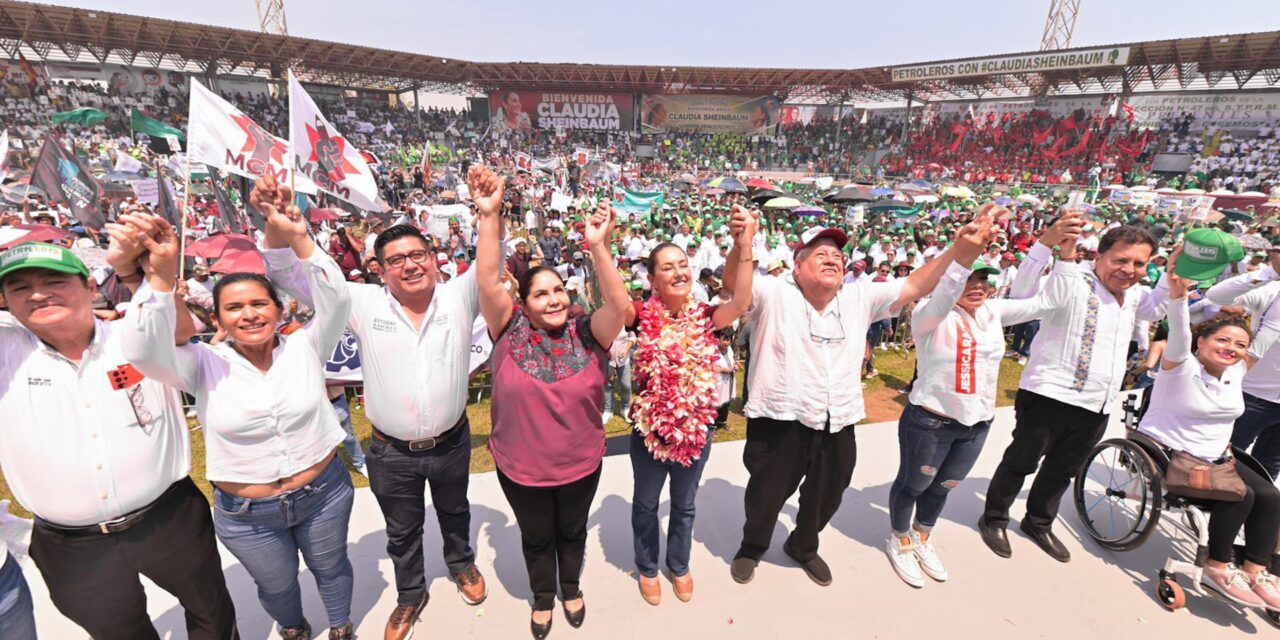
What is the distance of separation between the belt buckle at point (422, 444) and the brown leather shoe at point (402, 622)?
0.89 meters

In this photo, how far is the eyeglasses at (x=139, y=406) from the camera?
1.89m

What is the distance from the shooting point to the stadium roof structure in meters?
24.1

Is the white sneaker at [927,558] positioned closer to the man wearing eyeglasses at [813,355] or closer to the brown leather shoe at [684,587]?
the man wearing eyeglasses at [813,355]

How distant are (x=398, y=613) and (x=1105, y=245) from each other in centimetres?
423

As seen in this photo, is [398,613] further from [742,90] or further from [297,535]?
[742,90]

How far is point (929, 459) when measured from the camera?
2.97 metres

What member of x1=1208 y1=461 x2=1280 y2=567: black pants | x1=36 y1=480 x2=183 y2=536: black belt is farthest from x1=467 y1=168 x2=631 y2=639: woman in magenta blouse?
x1=1208 y1=461 x2=1280 y2=567: black pants

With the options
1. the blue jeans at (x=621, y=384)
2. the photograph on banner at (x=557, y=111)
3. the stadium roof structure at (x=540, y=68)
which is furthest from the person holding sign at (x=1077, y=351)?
the photograph on banner at (x=557, y=111)

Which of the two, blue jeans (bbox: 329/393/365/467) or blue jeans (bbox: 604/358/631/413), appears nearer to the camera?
blue jeans (bbox: 329/393/365/467)

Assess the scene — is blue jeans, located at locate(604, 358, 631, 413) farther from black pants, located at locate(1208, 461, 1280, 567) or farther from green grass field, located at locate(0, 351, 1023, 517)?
black pants, located at locate(1208, 461, 1280, 567)

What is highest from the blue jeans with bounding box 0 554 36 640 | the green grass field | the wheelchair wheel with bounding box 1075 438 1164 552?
the blue jeans with bounding box 0 554 36 640

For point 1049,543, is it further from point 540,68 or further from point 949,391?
point 540,68

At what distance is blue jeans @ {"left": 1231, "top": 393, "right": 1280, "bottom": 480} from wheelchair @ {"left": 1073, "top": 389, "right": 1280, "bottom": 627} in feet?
2.08

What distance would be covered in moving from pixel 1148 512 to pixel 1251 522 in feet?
1.35
